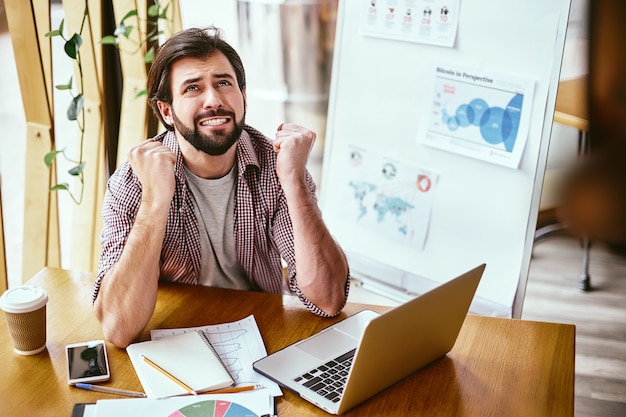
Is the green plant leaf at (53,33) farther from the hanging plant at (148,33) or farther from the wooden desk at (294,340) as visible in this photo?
the wooden desk at (294,340)

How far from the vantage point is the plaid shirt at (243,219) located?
5.10 feet

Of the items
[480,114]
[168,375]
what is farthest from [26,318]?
[480,114]

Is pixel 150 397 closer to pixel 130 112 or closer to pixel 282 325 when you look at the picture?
pixel 282 325

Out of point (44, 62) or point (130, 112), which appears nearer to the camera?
point (44, 62)

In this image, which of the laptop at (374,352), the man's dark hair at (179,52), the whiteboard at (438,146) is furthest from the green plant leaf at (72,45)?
the laptop at (374,352)

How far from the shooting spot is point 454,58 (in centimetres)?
207

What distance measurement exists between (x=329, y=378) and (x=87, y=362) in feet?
1.48

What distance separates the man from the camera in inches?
58.9

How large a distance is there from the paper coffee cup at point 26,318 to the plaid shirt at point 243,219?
0.23 metres

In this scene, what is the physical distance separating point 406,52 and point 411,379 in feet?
4.05

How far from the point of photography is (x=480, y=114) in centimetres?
205

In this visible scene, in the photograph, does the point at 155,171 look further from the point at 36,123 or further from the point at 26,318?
the point at 36,123

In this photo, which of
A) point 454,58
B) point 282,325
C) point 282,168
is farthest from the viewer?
point 454,58

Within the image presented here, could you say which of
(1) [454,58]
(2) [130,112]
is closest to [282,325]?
(1) [454,58]
